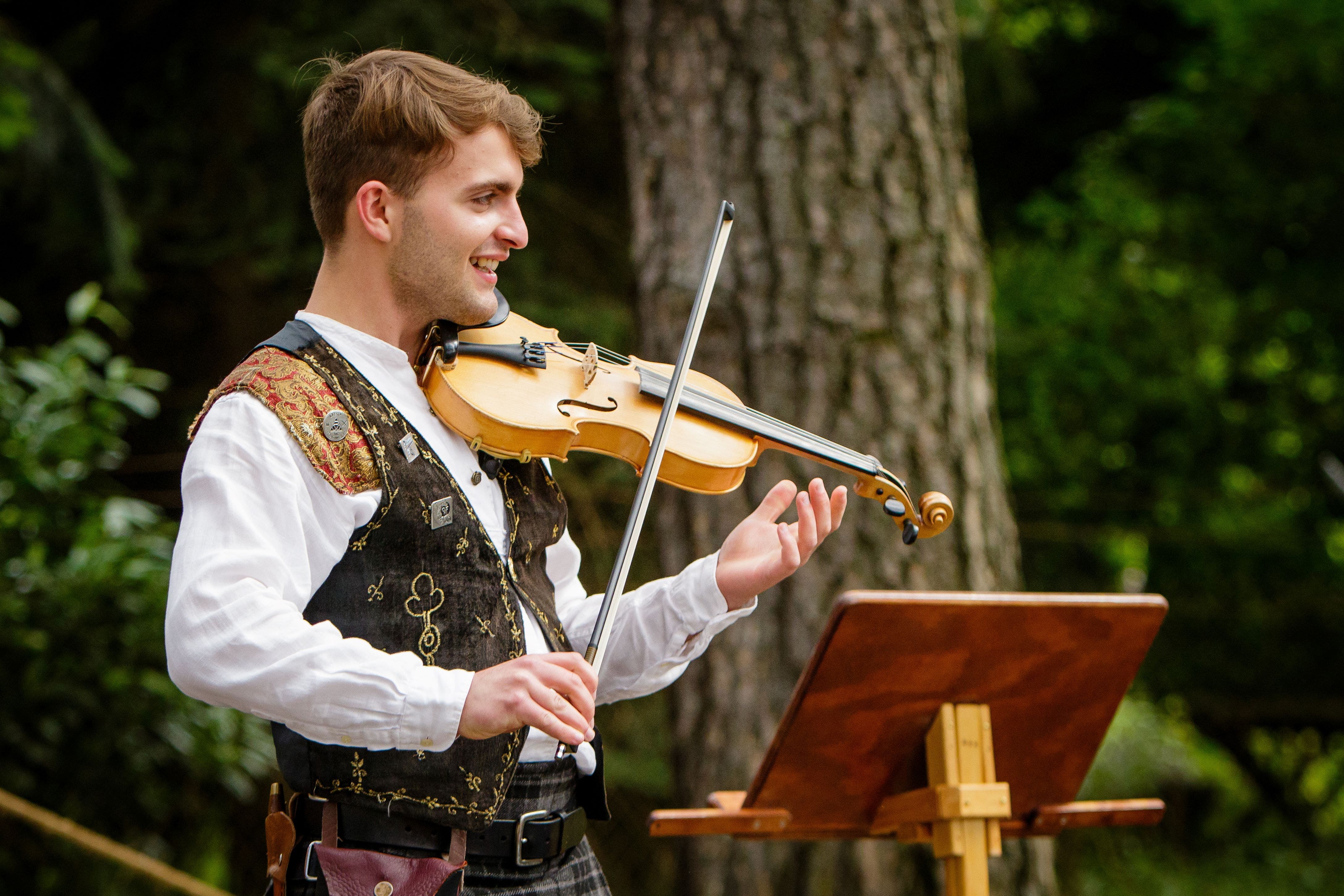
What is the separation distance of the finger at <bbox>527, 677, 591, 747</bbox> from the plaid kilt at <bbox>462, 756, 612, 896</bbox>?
1.04 ft

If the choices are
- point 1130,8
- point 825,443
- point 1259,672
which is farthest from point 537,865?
point 1130,8

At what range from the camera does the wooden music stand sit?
179 centimetres

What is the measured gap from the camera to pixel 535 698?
1.34 metres

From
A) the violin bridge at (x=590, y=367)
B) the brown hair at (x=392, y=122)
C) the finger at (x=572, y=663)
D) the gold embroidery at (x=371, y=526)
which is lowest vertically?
the finger at (x=572, y=663)

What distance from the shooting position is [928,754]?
1931 mm

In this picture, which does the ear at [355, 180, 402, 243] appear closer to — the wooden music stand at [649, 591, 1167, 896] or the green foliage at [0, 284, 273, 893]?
the wooden music stand at [649, 591, 1167, 896]

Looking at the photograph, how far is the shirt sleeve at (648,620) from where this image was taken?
179 cm

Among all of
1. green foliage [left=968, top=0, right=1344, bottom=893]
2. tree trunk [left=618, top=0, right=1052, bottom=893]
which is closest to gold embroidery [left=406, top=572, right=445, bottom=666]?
tree trunk [left=618, top=0, right=1052, bottom=893]

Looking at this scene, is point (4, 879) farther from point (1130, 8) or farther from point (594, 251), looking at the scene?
point (1130, 8)

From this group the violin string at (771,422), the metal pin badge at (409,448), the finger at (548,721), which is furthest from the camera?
the violin string at (771,422)

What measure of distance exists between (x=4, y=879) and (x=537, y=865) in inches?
86.6

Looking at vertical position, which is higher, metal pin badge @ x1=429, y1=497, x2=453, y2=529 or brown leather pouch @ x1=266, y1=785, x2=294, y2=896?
metal pin badge @ x1=429, y1=497, x2=453, y2=529

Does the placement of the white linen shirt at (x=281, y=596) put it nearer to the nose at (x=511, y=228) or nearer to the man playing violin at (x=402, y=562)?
the man playing violin at (x=402, y=562)

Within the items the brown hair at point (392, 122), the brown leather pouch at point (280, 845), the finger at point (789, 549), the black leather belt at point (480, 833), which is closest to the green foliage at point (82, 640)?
the brown leather pouch at point (280, 845)
